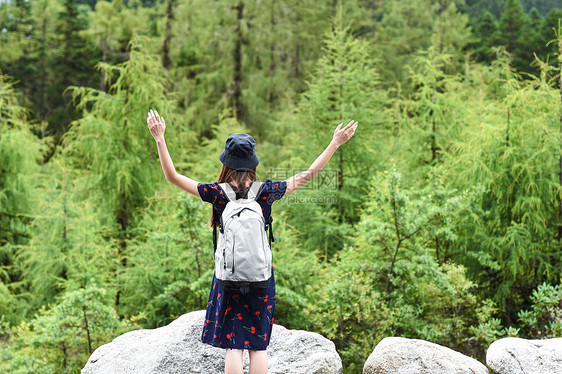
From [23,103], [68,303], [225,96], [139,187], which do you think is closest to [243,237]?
[68,303]

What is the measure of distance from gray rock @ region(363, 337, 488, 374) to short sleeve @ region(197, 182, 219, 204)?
7.34ft

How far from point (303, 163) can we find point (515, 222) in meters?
4.64

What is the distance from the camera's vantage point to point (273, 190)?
9.05 ft

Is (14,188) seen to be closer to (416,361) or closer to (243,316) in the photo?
(243,316)

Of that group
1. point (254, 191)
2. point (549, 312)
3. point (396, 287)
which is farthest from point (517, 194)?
point (254, 191)

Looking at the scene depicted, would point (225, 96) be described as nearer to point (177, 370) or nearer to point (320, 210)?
point (320, 210)

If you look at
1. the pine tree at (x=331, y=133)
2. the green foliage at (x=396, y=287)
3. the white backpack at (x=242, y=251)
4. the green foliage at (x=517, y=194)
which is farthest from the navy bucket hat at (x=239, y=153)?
the pine tree at (x=331, y=133)

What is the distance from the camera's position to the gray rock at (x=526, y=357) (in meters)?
3.74

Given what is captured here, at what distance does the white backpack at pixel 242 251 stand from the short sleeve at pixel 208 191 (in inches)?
4.4

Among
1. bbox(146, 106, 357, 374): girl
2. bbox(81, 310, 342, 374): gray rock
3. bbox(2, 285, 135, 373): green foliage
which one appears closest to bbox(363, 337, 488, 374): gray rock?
bbox(81, 310, 342, 374): gray rock

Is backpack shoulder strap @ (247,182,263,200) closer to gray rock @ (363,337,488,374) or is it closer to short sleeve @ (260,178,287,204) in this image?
short sleeve @ (260,178,287,204)

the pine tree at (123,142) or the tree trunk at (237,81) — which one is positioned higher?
the tree trunk at (237,81)

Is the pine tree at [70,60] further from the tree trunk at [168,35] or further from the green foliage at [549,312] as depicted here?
the green foliage at [549,312]

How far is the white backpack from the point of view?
2535 mm
